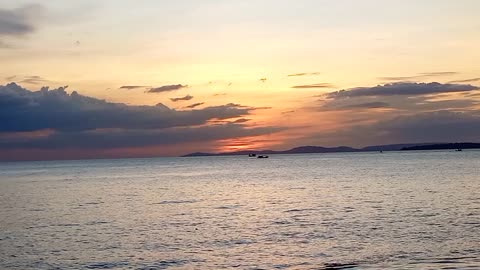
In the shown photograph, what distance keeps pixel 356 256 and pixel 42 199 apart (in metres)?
68.0

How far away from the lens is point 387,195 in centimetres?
8119

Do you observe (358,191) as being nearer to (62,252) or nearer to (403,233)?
(403,233)

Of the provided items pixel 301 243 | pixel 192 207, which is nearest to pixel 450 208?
pixel 301 243

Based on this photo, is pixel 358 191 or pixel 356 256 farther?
pixel 358 191

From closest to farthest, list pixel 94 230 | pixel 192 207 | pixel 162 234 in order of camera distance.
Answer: pixel 162 234, pixel 94 230, pixel 192 207

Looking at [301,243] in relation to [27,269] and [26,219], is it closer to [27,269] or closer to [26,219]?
[27,269]

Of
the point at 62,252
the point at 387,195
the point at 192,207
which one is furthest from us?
the point at 387,195

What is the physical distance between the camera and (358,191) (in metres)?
91.2

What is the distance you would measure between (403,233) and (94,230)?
27678 millimetres

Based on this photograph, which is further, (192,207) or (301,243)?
(192,207)

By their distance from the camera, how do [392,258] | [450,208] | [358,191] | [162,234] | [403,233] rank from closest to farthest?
[392,258] < [403,233] < [162,234] < [450,208] < [358,191]

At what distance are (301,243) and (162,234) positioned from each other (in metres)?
13.5

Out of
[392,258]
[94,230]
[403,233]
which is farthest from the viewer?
[94,230]

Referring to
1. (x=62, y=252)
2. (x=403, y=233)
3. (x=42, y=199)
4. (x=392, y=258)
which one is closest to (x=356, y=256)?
(x=392, y=258)
